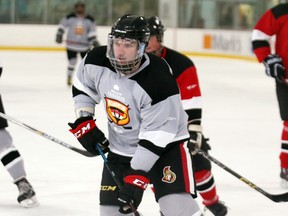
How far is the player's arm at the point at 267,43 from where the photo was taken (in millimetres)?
4094

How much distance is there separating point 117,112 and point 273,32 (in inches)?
74.8

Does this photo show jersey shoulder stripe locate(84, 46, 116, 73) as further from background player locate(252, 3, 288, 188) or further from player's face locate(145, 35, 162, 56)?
background player locate(252, 3, 288, 188)

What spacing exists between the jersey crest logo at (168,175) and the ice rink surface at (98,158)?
95 centimetres

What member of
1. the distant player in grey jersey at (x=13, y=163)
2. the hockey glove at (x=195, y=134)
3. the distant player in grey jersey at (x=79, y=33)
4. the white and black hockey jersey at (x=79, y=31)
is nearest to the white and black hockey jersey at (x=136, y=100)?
the hockey glove at (x=195, y=134)

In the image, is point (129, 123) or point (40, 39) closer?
point (129, 123)

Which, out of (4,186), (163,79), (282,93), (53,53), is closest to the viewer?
(163,79)

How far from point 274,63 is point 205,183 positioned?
113 centimetres

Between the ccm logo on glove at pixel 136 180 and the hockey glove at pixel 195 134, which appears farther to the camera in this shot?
the hockey glove at pixel 195 134

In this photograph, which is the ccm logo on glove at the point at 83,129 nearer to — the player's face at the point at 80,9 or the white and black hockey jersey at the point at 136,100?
the white and black hockey jersey at the point at 136,100

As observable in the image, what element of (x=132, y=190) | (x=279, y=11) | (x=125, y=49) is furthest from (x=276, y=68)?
(x=132, y=190)

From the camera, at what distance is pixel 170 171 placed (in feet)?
8.29

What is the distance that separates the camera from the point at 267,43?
13.8 ft

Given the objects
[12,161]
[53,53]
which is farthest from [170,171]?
[53,53]

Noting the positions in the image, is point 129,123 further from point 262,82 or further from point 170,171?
point 262,82
